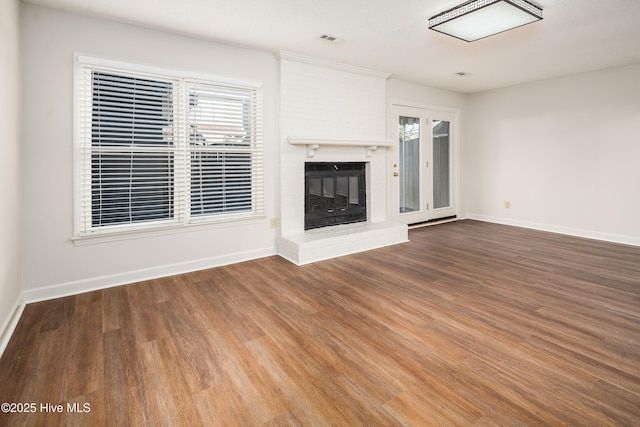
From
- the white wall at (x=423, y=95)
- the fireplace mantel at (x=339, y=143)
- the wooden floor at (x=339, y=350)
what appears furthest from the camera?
the white wall at (x=423, y=95)

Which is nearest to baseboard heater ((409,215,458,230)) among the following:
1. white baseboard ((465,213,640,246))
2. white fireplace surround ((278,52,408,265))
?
white baseboard ((465,213,640,246))

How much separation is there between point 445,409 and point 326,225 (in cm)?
329

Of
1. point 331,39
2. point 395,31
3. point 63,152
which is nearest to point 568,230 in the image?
point 395,31

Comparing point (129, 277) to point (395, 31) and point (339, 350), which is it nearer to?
point (339, 350)

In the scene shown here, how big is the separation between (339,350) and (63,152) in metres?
2.91

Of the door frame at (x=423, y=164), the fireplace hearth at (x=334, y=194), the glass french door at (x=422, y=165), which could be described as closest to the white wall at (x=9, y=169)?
the fireplace hearth at (x=334, y=194)

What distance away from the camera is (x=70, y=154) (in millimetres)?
2996

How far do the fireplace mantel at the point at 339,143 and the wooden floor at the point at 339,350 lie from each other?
5.27ft

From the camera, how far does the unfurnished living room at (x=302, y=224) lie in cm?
176

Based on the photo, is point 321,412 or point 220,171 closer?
point 321,412

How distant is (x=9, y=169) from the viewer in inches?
94.5

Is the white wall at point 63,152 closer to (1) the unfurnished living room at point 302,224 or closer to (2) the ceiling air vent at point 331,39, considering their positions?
(1) the unfurnished living room at point 302,224

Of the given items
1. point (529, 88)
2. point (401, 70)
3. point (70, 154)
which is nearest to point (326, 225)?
point (401, 70)

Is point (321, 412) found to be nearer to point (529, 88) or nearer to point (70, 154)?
point (70, 154)
